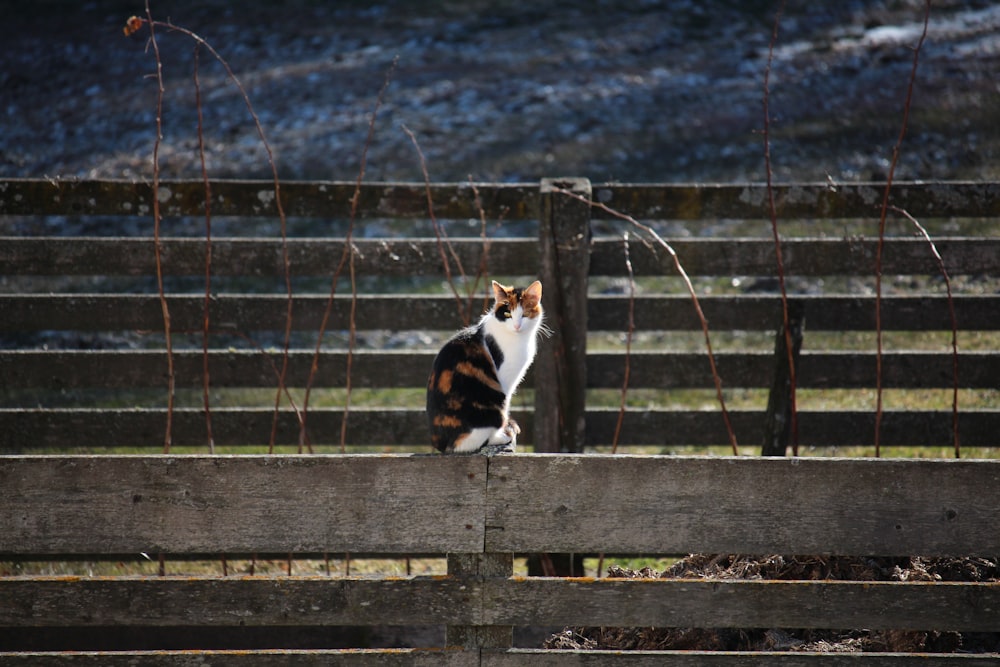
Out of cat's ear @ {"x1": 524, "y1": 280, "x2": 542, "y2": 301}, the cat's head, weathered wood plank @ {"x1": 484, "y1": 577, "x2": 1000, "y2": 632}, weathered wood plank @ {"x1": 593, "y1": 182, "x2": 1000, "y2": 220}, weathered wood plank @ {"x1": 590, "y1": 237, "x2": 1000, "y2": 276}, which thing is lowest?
weathered wood plank @ {"x1": 484, "y1": 577, "x2": 1000, "y2": 632}

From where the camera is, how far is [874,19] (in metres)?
17.2

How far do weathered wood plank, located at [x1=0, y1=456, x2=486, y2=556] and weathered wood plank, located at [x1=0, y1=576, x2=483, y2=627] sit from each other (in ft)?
0.38

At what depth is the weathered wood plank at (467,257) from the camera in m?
4.66

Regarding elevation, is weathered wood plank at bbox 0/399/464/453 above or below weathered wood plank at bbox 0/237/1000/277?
below

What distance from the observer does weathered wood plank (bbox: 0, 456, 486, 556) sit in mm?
2797

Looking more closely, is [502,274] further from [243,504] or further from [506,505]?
[243,504]

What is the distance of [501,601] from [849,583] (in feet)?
3.54

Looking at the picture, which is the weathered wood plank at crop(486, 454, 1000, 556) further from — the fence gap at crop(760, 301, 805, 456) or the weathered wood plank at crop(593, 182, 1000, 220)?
the weathered wood plank at crop(593, 182, 1000, 220)

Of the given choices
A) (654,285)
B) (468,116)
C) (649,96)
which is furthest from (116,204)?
(649,96)

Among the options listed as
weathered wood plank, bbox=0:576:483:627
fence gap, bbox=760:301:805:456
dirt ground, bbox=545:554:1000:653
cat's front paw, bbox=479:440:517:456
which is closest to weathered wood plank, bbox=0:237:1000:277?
fence gap, bbox=760:301:805:456

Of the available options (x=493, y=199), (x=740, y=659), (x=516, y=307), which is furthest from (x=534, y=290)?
(x=740, y=659)

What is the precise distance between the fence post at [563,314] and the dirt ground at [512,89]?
8092 millimetres

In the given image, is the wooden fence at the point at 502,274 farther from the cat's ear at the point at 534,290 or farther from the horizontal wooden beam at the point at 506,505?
the horizontal wooden beam at the point at 506,505

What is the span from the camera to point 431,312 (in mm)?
4805
